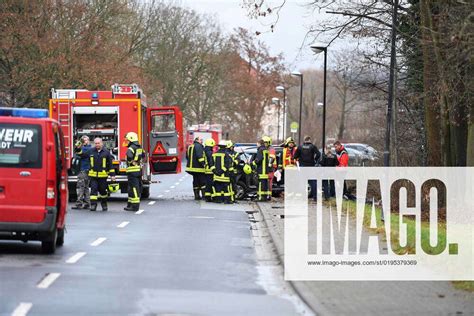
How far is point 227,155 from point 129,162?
4913 mm

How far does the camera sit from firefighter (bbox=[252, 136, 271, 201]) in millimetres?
28484

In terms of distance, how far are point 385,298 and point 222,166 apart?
17326 millimetres

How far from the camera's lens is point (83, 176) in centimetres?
2425

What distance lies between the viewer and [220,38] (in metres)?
76.7

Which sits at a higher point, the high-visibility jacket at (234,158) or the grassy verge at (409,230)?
the high-visibility jacket at (234,158)

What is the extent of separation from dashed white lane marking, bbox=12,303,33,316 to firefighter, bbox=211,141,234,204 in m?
17.9

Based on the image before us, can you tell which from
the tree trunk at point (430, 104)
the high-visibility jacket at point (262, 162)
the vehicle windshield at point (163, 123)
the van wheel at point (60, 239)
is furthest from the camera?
the vehicle windshield at point (163, 123)

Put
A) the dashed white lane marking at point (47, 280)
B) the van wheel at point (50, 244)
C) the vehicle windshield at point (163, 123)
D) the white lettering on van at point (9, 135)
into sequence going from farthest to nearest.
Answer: the vehicle windshield at point (163, 123)
the van wheel at point (50, 244)
the white lettering on van at point (9, 135)
the dashed white lane marking at point (47, 280)

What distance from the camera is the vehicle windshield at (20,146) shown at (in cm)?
1411

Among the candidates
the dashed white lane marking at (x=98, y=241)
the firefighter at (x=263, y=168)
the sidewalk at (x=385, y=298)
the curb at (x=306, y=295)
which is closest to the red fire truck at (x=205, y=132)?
the firefighter at (x=263, y=168)

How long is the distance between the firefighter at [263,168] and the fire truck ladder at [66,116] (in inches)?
208

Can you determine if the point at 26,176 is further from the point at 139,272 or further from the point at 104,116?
the point at 104,116

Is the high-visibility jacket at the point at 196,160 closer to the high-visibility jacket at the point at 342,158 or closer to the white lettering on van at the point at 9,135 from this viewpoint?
the high-visibility jacket at the point at 342,158

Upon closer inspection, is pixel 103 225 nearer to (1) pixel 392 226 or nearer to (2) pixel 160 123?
(1) pixel 392 226
